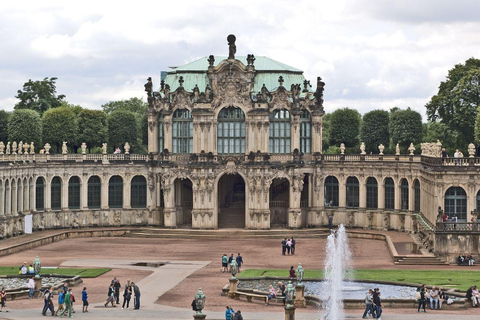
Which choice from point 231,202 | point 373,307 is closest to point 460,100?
point 231,202

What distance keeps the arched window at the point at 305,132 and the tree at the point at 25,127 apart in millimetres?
39424

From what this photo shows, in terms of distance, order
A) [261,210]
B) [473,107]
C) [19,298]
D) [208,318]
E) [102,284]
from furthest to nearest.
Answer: [473,107]
[261,210]
[102,284]
[19,298]
[208,318]

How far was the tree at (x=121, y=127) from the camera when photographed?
130m

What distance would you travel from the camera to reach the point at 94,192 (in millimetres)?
104125

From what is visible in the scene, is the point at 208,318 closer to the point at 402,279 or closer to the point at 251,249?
the point at 402,279

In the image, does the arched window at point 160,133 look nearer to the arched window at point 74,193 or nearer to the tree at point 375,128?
the arched window at point 74,193

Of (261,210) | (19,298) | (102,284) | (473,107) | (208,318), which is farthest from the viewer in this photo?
(473,107)

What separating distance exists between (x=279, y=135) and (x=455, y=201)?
23.9 meters

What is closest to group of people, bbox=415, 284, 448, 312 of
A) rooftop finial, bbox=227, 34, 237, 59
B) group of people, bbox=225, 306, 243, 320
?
group of people, bbox=225, 306, 243, 320

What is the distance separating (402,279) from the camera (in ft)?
219

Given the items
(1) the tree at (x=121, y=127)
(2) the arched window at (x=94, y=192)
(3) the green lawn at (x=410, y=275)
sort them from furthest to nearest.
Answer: (1) the tree at (x=121, y=127), (2) the arched window at (x=94, y=192), (3) the green lawn at (x=410, y=275)

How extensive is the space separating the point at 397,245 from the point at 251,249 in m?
12.6

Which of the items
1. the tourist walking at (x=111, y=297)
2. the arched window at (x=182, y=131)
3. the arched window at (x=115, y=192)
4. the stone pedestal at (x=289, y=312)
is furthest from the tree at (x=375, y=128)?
the stone pedestal at (x=289, y=312)

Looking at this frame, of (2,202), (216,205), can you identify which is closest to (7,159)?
(2,202)
